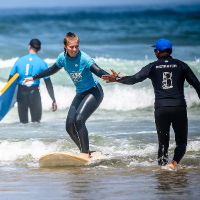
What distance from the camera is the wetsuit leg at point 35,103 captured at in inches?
395

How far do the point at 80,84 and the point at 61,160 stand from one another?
112 cm

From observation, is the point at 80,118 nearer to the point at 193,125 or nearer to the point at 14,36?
the point at 193,125

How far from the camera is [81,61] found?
20.7 feet

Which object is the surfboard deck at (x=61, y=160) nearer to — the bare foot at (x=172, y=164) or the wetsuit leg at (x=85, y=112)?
the wetsuit leg at (x=85, y=112)

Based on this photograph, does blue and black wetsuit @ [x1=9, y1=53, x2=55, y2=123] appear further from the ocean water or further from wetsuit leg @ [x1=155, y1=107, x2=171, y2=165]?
wetsuit leg @ [x1=155, y1=107, x2=171, y2=165]

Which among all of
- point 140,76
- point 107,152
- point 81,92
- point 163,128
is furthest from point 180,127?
point 107,152

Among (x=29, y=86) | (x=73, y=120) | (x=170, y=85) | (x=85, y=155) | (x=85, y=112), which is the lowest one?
(x=85, y=155)

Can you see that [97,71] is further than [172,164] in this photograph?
Yes

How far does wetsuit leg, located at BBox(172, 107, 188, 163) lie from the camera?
220 inches

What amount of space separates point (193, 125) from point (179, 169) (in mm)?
4558

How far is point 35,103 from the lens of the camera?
10.1m

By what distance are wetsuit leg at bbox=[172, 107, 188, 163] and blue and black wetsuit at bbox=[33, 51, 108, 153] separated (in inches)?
47.7

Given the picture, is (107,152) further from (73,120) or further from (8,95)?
(8,95)

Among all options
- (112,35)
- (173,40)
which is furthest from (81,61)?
(112,35)
